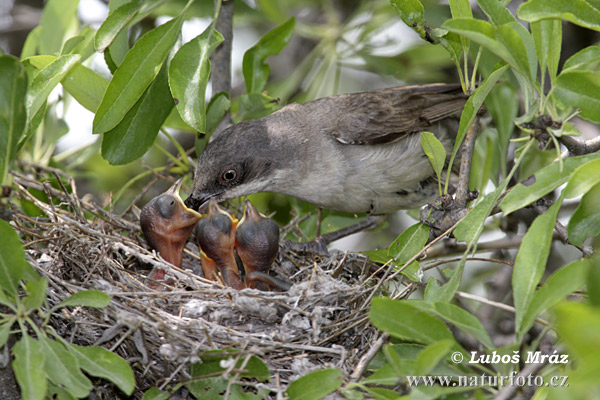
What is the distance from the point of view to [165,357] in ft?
9.04

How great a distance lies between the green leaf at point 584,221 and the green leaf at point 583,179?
427mm

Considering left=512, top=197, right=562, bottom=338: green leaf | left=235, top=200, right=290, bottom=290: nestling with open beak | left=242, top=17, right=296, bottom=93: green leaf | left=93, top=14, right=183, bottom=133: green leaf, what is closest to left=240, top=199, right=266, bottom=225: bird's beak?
left=235, top=200, right=290, bottom=290: nestling with open beak

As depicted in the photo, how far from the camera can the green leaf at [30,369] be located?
216 centimetres

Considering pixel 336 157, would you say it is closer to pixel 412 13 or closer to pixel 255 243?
pixel 255 243

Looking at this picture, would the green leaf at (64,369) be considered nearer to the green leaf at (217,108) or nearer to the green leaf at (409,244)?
the green leaf at (409,244)

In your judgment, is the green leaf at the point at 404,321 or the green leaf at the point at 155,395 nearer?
the green leaf at the point at 404,321

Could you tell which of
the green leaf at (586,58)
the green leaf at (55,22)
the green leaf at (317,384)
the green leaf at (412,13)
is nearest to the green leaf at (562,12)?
the green leaf at (586,58)

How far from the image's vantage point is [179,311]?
10.9ft

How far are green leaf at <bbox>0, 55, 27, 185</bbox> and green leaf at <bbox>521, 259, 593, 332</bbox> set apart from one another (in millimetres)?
1969

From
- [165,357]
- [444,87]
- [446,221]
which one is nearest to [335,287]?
[446,221]

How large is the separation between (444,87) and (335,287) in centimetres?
224

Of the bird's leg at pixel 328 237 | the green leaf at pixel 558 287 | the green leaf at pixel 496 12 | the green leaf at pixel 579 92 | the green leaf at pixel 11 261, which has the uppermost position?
the green leaf at pixel 496 12

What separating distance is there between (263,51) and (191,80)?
1198mm

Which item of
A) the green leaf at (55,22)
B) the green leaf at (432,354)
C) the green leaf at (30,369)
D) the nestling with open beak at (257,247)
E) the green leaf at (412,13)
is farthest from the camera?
the green leaf at (55,22)
